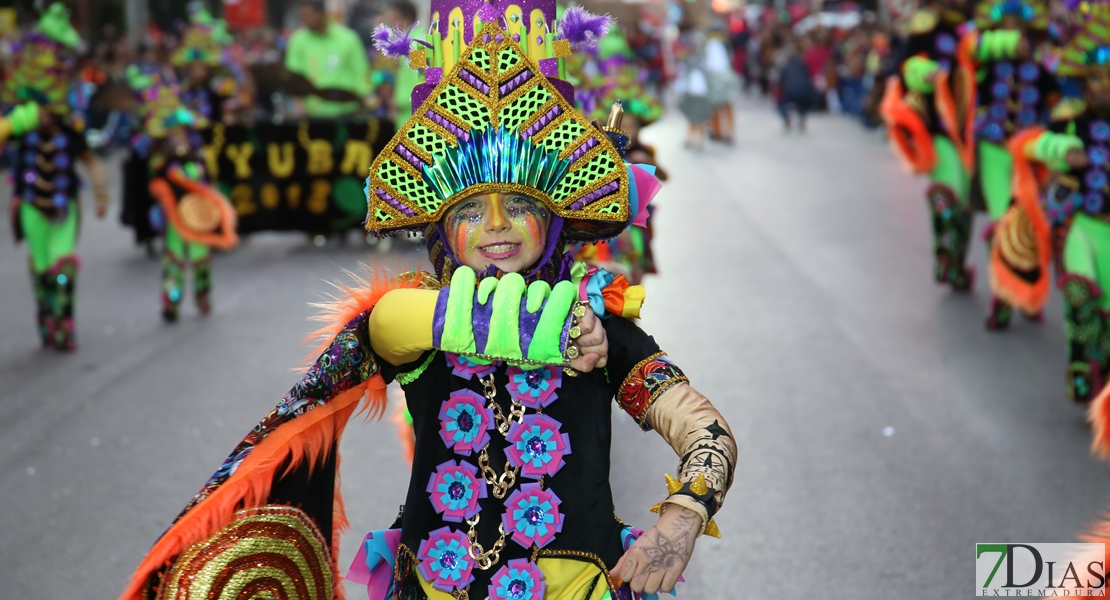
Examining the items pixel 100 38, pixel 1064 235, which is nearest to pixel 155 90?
pixel 1064 235

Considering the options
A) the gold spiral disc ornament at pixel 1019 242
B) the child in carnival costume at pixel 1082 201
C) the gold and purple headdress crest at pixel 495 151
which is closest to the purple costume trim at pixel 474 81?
the gold and purple headdress crest at pixel 495 151

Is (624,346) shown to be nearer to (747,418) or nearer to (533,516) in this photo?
(533,516)

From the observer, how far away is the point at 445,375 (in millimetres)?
2377

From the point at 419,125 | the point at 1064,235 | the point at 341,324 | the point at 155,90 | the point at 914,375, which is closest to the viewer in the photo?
the point at 419,125

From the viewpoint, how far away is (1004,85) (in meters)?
7.27

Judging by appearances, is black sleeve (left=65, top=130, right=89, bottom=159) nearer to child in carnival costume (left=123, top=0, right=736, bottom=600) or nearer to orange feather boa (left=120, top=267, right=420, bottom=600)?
orange feather boa (left=120, top=267, right=420, bottom=600)

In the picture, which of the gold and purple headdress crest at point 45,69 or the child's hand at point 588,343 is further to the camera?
the gold and purple headdress crest at point 45,69

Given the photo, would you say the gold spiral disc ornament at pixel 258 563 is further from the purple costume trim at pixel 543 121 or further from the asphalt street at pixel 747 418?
the purple costume trim at pixel 543 121

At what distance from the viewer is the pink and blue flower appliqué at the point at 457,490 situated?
232cm

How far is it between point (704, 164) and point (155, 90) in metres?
9.98

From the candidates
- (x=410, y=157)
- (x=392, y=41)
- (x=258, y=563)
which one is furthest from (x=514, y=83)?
(x=258, y=563)

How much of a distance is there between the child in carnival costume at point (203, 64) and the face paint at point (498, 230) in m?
6.48

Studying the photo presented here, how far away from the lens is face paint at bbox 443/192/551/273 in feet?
7.59

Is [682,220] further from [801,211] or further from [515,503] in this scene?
[515,503]
